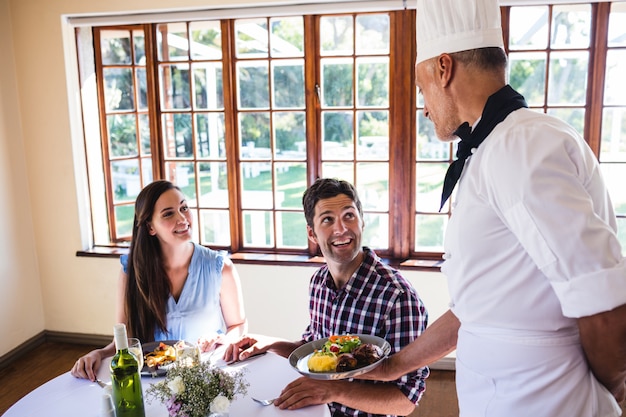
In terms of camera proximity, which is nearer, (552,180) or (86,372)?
(552,180)

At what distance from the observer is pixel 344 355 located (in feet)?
4.92

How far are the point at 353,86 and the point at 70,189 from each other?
203cm

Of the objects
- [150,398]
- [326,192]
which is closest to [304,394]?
[150,398]

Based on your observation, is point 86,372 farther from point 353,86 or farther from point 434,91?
point 353,86

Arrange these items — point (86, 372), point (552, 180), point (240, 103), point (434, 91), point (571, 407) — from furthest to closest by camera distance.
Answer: point (240, 103) → point (86, 372) → point (434, 91) → point (571, 407) → point (552, 180)

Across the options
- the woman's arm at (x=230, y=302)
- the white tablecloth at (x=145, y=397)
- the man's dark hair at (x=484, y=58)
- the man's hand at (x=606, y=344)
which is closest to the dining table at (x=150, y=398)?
the white tablecloth at (x=145, y=397)

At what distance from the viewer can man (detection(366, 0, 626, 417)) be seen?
2.88ft

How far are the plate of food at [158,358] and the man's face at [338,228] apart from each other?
0.61m

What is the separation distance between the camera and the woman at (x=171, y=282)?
218 cm

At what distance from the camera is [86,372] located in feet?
5.83

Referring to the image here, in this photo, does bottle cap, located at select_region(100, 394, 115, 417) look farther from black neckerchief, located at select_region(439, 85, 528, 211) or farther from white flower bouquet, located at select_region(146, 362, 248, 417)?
black neckerchief, located at select_region(439, 85, 528, 211)

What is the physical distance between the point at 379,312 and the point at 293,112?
2.10m

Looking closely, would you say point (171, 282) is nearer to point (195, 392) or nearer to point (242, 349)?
point (242, 349)

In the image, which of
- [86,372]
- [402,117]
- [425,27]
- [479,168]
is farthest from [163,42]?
[479,168]
